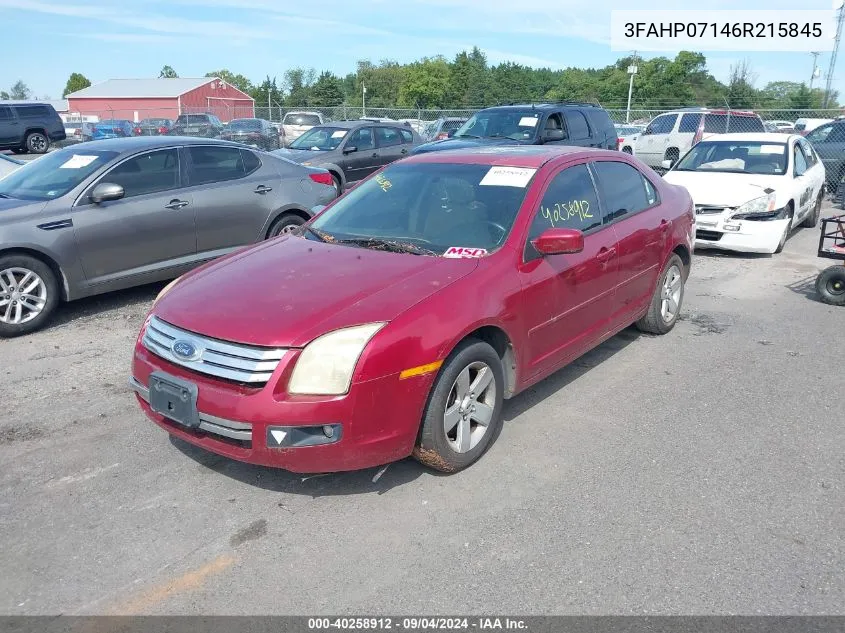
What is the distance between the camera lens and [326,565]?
3.06 m

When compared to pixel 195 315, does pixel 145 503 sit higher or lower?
lower

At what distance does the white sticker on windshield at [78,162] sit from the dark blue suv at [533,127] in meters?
6.23

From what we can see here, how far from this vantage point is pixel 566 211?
464 cm

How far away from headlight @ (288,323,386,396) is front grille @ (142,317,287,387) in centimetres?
12

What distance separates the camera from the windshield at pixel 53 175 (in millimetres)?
6559

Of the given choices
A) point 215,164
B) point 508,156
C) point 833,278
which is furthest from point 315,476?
point 833,278

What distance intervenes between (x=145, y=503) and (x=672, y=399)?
3.42 meters

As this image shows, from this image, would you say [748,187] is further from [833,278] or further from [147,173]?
[147,173]

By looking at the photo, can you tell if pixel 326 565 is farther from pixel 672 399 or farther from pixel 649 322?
pixel 649 322

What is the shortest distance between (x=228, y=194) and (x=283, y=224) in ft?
2.74

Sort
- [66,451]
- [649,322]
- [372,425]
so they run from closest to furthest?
[372,425] < [66,451] < [649,322]

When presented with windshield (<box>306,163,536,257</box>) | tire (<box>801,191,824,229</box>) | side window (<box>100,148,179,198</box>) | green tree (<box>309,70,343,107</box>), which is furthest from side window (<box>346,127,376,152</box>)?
green tree (<box>309,70,343,107</box>)

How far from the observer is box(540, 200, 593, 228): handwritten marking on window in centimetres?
445

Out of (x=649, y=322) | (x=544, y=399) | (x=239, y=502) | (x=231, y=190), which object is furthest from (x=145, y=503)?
(x=231, y=190)
